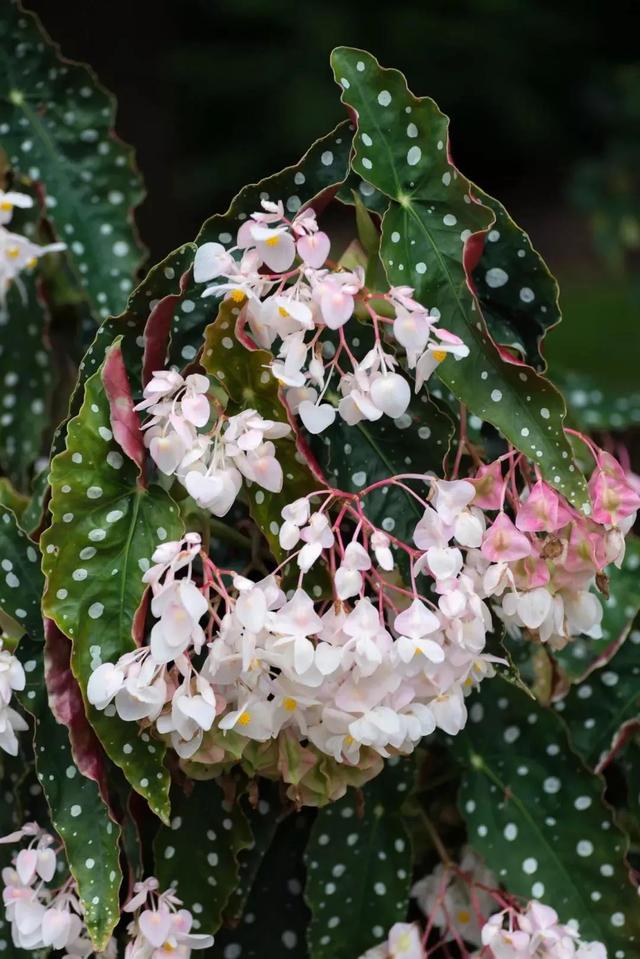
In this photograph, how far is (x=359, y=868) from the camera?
37.4 inches

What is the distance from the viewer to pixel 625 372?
13.9ft

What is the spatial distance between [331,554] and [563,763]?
1.10 feet

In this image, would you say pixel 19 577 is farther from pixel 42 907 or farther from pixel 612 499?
pixel 612 499

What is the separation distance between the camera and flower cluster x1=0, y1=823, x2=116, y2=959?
81 centimetres

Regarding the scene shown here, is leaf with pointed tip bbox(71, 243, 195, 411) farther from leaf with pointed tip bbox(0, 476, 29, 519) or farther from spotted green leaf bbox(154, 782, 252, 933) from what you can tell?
spotted green leaf bbox(154, 782, 252, 933)

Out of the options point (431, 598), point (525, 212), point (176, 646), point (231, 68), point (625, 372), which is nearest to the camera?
point (176, 646)

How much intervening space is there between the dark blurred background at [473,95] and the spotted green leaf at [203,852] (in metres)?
3.54

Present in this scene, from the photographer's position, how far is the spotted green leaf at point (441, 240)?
79 cm

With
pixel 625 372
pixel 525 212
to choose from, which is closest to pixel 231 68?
pixel 525 212

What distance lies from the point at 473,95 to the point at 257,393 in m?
5.05

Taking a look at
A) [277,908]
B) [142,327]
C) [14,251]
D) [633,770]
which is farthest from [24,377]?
[633,770]

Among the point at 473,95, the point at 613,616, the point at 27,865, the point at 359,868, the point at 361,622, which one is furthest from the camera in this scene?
the point at 473,95

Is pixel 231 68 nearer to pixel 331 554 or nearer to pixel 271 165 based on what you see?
pixel 271 165

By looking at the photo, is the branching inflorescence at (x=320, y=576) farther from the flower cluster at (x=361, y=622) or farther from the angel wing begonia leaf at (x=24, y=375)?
the angel wing begonia leaf at (x=24, y=375)
